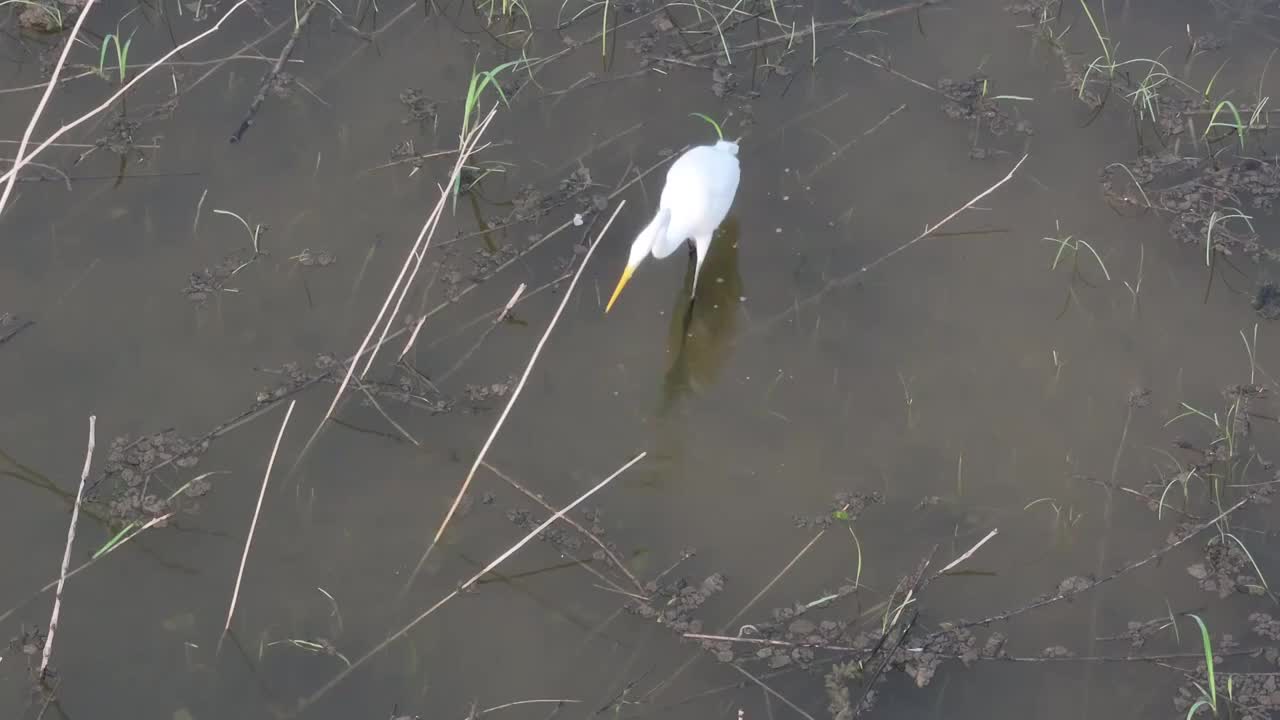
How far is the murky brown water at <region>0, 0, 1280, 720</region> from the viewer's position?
10.6ft

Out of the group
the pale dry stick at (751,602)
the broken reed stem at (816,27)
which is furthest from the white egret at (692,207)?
the pale dry stick at (751,602)

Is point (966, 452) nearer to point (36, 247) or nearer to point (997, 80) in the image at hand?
point (997, 80)

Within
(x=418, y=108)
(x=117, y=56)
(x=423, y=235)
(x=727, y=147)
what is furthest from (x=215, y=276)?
(x=727, y=147)

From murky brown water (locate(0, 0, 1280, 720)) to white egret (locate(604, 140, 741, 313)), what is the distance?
0.90 feet

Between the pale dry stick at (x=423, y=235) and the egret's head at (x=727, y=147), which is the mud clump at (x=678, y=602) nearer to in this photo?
the pale dry stick at (x=423, y=235)

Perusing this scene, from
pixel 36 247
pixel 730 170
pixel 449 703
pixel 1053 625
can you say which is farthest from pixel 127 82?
pixel 1053 625

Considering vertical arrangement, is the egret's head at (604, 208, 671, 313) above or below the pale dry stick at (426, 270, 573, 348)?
above

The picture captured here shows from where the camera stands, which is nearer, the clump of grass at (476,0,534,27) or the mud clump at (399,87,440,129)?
the mud clump at (399,87,440,129)

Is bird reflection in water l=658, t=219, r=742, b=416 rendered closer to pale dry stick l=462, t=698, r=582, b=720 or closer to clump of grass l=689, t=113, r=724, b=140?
clump of grass l=689, t=113, r=724, b=140

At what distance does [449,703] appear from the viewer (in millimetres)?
3133

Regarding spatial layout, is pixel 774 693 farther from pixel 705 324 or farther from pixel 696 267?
pixel 696 267

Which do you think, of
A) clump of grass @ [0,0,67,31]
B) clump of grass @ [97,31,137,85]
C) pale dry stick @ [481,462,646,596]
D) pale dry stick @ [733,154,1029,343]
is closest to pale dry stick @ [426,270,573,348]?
pale dry stick @ [481,462,646,596]

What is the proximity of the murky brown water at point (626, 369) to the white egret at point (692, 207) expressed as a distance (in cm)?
28

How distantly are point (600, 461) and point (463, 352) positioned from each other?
0.60 m
